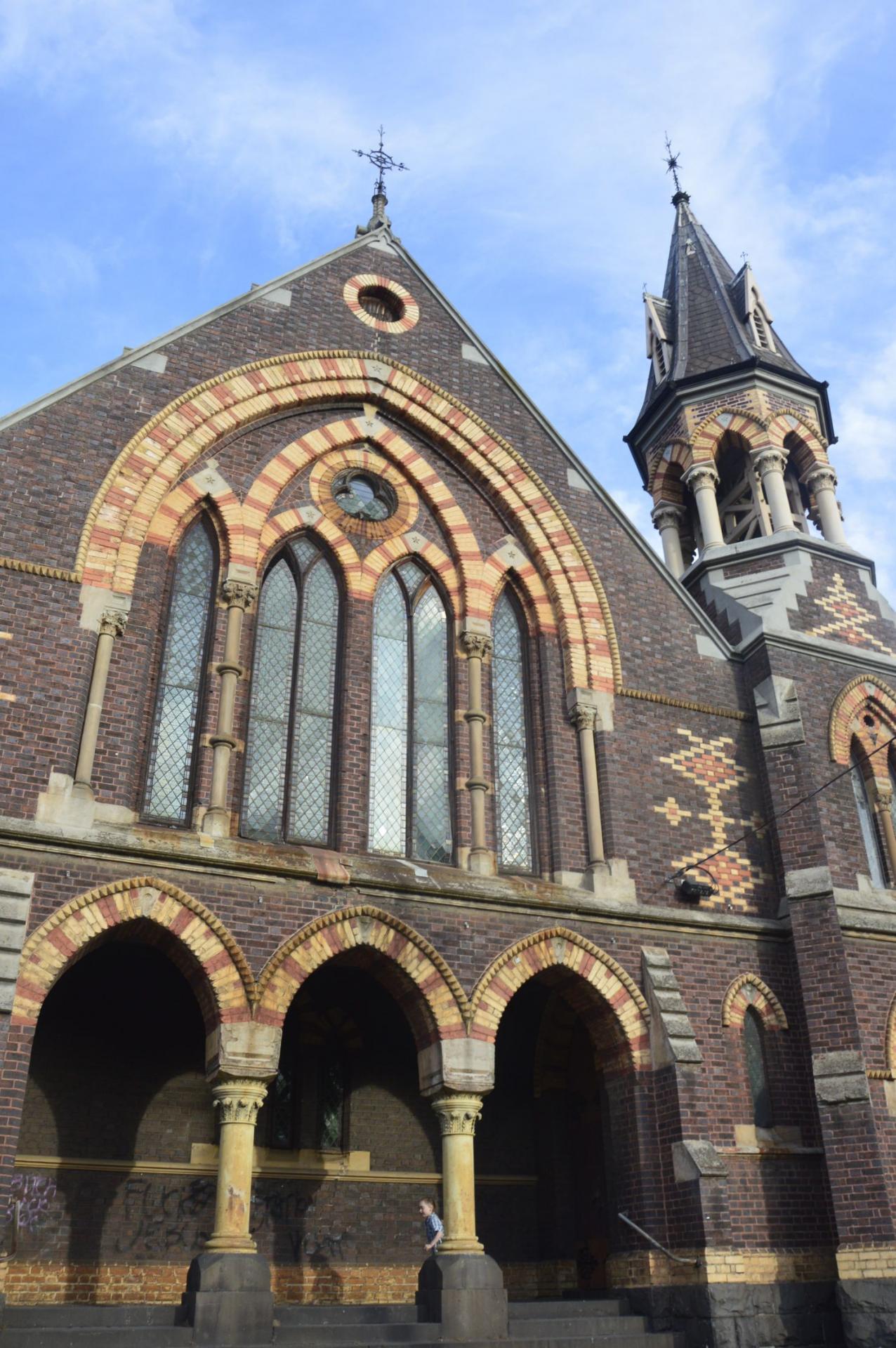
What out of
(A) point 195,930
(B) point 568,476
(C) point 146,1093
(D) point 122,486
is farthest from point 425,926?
(B) point 568,476

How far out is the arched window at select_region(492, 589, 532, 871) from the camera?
13336 mm

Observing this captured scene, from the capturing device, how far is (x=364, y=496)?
14719 millimetres

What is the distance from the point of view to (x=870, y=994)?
12.8 meters

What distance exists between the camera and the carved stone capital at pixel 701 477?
18250mm

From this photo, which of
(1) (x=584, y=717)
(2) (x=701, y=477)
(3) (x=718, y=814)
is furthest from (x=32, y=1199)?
(2) (x=701, y=477)

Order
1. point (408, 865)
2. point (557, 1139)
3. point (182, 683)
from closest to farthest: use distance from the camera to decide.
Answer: point (408, 865), point (182, 683), point (557, 1139)

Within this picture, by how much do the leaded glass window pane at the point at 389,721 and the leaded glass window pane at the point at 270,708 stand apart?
1.03 meters

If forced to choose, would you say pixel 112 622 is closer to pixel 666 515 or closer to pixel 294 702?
pixel 294 702

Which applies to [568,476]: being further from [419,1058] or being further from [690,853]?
[419,1058]

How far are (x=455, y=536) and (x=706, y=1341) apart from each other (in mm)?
9048

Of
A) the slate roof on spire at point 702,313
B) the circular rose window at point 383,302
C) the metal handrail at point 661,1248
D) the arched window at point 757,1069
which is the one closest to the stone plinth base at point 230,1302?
the metal handrail at point 661,1248

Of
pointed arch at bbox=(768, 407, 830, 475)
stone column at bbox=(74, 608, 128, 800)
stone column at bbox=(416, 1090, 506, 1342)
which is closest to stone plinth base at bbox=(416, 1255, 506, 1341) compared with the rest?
stone column at bbox=(416, 1090, 506, 1342)

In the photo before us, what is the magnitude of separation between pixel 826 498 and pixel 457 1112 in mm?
11231

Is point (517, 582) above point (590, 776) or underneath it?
above
